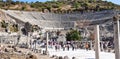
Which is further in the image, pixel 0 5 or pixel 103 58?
pixel 0 5

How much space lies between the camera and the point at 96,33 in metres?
17.0

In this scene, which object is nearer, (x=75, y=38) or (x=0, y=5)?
(x=75, y=38)

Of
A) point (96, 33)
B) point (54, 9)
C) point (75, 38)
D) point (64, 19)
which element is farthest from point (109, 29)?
point (96, 33)

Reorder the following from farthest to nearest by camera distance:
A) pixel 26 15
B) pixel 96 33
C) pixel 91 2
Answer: pixel 91 2 < pixel 26 15 < pixel 96 33

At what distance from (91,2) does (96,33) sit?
105311mm

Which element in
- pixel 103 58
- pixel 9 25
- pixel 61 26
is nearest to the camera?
pixel 103 58

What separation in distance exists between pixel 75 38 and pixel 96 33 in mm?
31990

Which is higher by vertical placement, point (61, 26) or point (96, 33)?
point (96, 33)

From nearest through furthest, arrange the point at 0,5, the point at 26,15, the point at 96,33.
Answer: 1. the point at 96,33
2. the point at 26,15
3. the point at 0,5

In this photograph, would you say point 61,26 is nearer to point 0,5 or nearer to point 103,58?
point 0,5

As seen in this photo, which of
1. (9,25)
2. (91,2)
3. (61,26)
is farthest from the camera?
(91,2)

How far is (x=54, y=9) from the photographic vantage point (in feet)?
347

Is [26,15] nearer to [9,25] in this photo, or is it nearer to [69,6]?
[9,25]

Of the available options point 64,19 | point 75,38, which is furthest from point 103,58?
point 64,19
